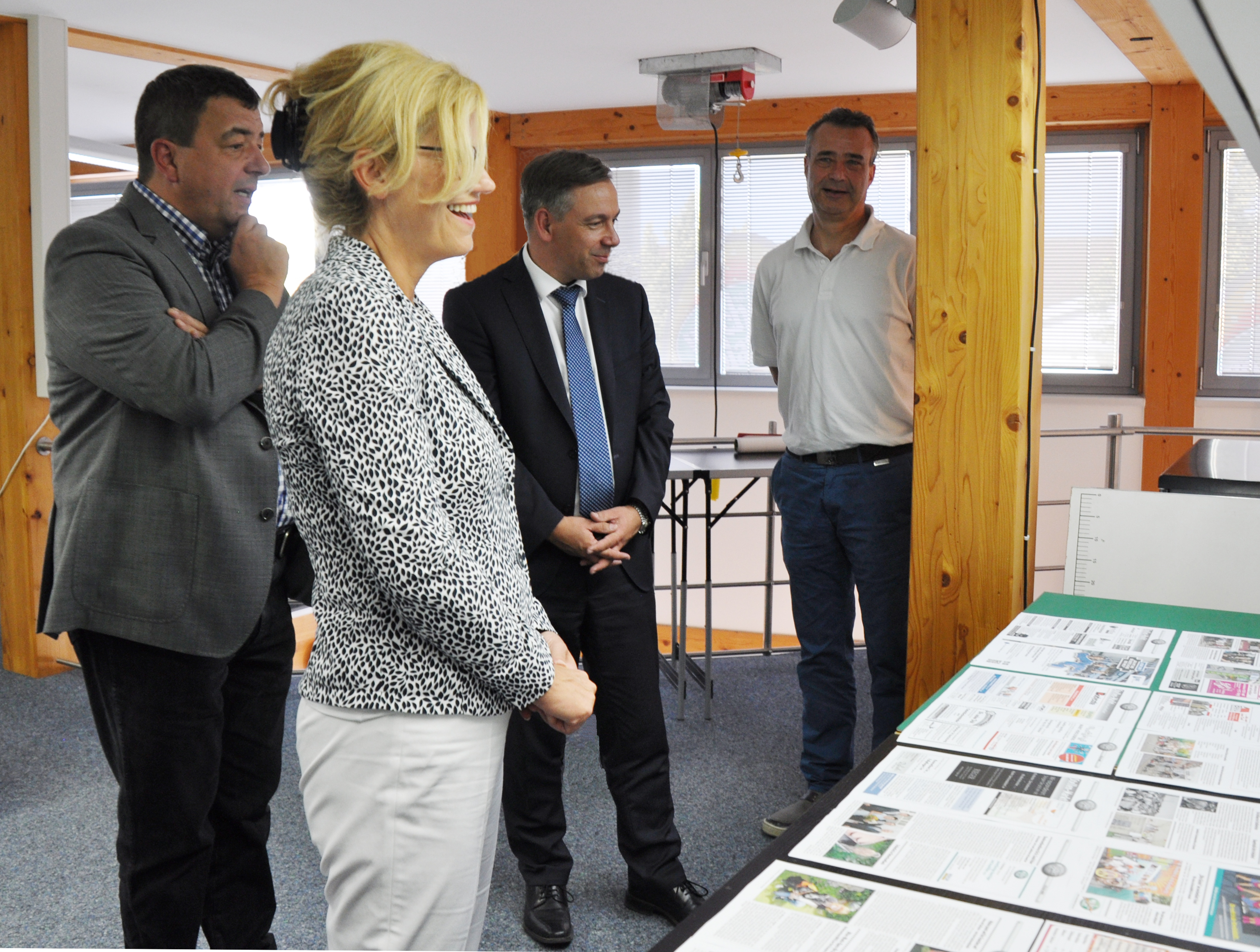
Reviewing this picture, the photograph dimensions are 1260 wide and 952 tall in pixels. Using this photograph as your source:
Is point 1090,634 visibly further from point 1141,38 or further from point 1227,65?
point 1141,38

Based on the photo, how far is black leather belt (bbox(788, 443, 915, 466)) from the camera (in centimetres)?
264

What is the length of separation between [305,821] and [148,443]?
1705 millimetres

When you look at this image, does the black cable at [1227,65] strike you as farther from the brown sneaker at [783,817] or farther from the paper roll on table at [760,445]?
the paper roll on table at [760,445]

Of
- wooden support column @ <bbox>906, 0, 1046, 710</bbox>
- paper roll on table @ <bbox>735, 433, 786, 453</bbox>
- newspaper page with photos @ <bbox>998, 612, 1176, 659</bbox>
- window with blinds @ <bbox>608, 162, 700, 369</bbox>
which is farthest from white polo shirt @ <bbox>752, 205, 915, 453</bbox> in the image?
window with blinds @ <bbox>608, 162, 700, 369</bbox>

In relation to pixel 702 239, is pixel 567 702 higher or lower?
lower

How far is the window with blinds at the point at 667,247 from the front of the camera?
6254mm

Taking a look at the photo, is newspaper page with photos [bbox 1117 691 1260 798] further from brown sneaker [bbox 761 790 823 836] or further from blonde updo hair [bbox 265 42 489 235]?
brown sneaker [bbox 761 790 823 836]

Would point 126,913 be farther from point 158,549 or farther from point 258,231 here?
point 258,231

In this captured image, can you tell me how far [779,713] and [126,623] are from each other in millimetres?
2744

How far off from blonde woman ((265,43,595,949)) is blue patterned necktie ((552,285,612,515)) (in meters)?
1.07

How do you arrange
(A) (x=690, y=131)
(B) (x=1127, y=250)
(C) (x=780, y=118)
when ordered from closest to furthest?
1. (B) (x=1127, y=250)
2. (C) (x=780, y=118)
3. (A) (x=690, y=131)

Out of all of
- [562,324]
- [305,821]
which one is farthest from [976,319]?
[305,821]

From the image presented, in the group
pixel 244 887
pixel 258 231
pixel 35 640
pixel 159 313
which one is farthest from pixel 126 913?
pixel 35 640

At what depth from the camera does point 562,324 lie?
2346 millimetres
